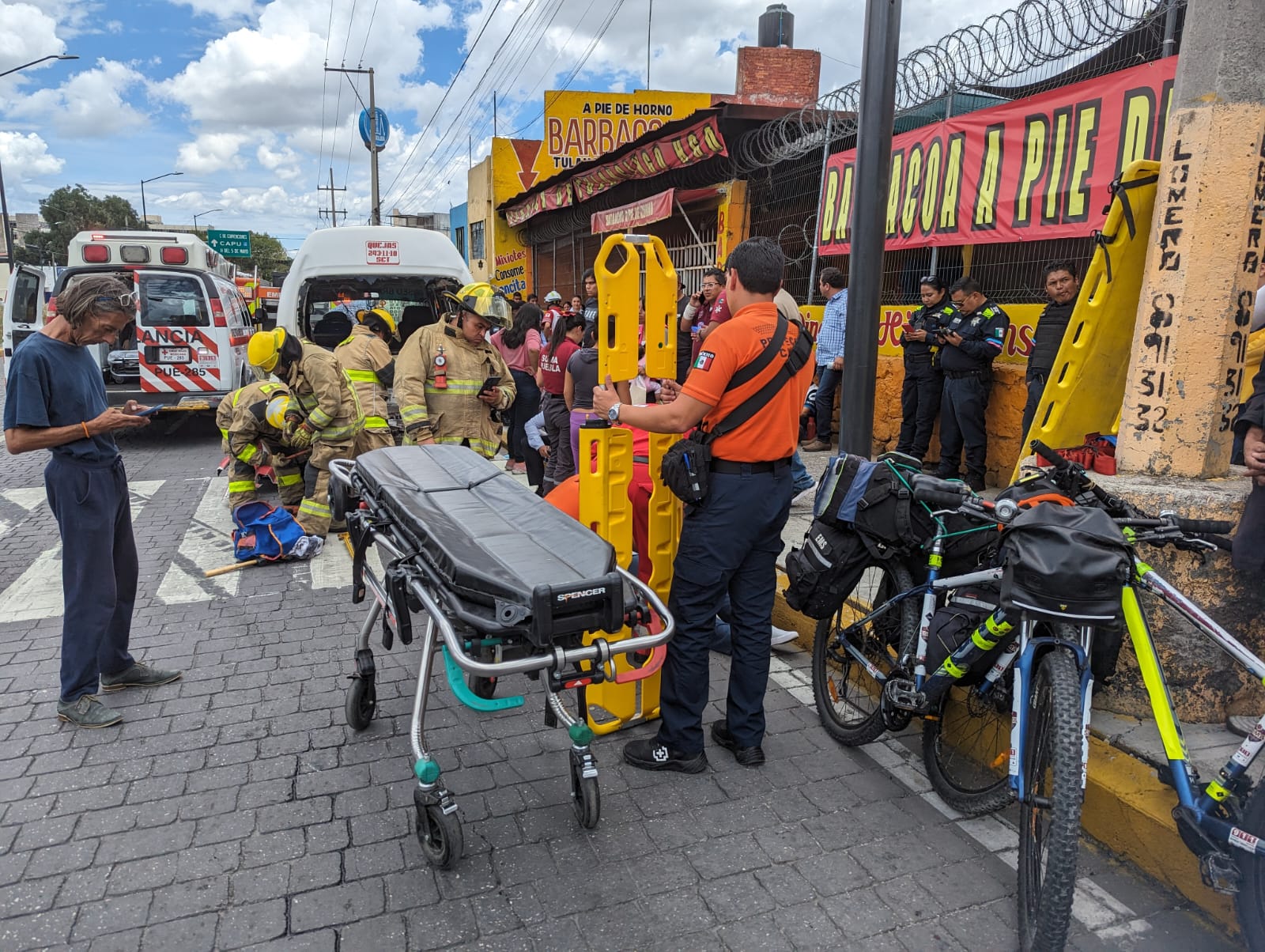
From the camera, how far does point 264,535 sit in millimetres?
5867

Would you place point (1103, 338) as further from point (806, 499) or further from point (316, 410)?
point (316, 410)

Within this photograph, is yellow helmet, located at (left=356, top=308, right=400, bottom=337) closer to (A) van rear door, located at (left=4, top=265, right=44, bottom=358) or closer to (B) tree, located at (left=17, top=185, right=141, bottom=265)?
(A) van rear door, located at (left=4, top=265, right=44, bottom=358)

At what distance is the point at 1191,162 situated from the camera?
3.07 meters

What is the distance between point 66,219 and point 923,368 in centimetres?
Answer: 5568

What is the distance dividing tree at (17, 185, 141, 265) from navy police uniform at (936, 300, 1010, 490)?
Result: 5106cm

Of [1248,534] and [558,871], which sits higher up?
[1248,534]

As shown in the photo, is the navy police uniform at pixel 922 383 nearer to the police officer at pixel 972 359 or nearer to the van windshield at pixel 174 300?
the police officer at pixel 972 359

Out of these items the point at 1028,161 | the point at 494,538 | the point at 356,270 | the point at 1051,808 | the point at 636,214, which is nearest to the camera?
the point at 1051,808

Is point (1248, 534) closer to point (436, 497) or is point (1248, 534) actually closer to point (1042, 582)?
point (1042, 582)

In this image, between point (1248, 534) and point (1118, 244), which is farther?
point (1118, 244)

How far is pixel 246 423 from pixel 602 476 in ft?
13.6

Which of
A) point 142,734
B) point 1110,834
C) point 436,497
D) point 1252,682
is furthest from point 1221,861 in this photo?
point 142,734

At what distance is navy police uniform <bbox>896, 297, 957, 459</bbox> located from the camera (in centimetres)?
703

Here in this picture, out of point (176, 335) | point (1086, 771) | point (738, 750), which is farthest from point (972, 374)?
point (176, 335)
